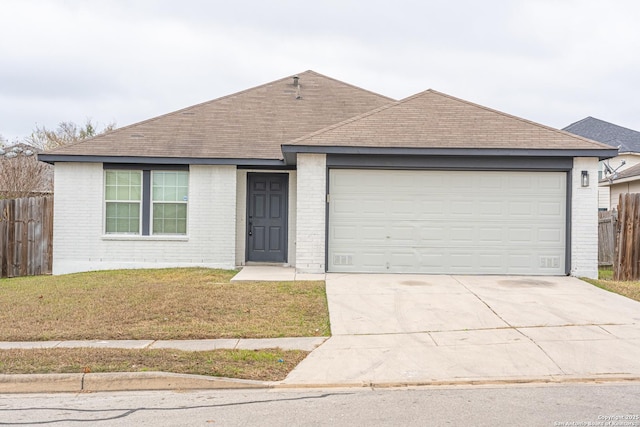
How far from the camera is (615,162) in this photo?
32.2 m

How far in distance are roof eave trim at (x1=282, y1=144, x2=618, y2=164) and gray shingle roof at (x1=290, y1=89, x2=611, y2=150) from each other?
7cm

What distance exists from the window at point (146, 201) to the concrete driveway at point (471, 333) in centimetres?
480

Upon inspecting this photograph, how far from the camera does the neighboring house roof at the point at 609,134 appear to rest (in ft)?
107

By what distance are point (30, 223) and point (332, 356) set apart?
10.9 m

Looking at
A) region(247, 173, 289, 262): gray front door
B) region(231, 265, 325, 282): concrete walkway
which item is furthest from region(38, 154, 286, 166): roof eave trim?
region(231, 265, 325, 282): concrete walkway

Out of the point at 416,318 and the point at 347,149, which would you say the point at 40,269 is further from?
the point at 416,318

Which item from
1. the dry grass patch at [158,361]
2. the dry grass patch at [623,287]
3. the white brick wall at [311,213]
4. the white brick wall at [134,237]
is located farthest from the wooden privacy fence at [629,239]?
the dry grass patch at [158,361]

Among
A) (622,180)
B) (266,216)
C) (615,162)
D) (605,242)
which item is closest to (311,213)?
(266,216)

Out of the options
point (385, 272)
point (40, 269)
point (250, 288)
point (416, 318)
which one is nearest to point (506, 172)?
point (385, 272)

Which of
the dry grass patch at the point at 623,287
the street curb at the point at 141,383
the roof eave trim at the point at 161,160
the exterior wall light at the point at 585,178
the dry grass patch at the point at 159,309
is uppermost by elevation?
the roof eave trim at the point at 161,160

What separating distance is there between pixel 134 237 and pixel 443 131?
26.0 ft

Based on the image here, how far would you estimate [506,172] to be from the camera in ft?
44.3

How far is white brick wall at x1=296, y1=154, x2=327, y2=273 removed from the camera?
13.4 m

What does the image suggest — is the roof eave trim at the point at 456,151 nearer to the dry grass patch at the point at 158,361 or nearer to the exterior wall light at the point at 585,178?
the exterior wall light at the point at 585,178
